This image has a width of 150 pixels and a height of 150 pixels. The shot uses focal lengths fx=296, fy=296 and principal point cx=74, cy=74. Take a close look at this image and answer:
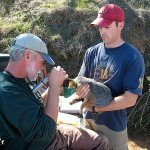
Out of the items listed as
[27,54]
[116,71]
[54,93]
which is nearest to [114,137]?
[116,71]

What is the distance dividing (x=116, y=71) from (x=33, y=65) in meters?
0.88

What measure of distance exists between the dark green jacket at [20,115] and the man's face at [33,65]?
84mm

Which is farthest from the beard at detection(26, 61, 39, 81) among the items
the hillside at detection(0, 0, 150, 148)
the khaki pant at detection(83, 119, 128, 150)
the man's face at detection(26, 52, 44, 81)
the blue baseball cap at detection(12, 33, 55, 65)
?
the hillside at detection(0, 0, 150, 148)

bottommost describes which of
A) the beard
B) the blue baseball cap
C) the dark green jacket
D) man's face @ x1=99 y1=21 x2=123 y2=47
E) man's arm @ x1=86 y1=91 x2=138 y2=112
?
man's arm @ x1=86 y1=91 x2=138 y2=112

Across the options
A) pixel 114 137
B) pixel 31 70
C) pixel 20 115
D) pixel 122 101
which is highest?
pixel 31 70

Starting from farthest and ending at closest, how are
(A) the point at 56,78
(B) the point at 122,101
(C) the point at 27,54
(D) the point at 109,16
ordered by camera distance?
(D) the point at 109,16 → (B) the point at 122,101 → (A) the point at 56,78 → (C) the point at 27,54

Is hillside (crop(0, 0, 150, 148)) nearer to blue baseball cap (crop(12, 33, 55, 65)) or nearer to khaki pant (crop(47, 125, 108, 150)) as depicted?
khaki pant (crop(47, 125, 108, 150))

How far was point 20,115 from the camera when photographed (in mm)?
2139

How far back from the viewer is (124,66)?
282 centimetres

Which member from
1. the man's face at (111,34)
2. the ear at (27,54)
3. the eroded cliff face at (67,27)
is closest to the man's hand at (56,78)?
the ear at (27,54)

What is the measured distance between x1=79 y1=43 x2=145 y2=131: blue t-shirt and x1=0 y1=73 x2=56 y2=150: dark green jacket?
33.9 inches

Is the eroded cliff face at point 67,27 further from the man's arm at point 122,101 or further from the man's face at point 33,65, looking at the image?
the man's face at point 33,65

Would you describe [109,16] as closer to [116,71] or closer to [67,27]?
[116,71]

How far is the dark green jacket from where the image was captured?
7.03 feet
